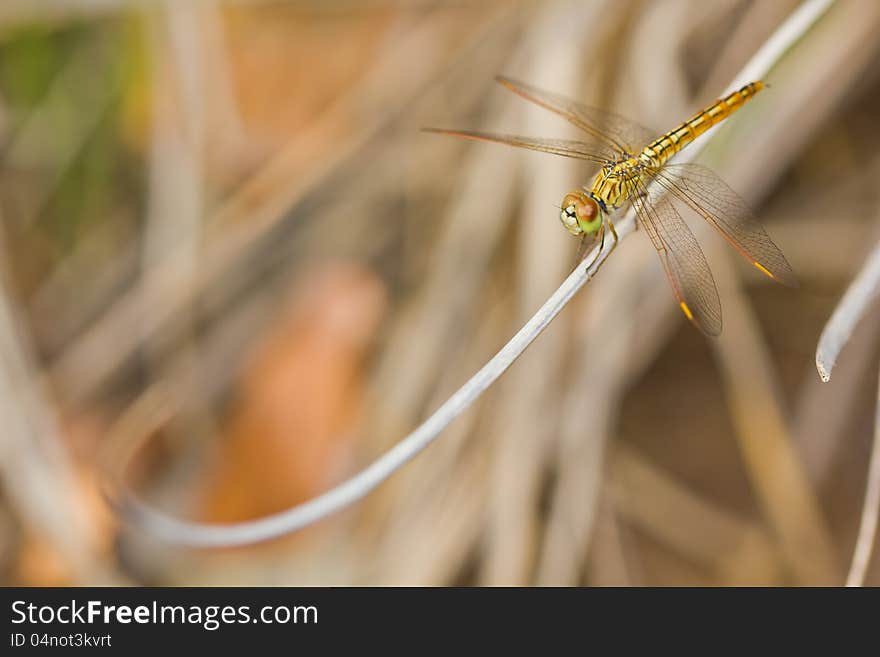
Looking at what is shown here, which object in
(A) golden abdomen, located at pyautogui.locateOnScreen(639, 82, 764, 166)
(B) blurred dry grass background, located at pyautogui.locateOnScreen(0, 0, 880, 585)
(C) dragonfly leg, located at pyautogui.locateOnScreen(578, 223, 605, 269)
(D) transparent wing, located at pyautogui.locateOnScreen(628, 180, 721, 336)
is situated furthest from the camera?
(B) blurred dry grass background, located at pyautogui.locateOnScreen(0, 0, 880, 585)

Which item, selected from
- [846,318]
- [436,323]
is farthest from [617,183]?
[436,323]

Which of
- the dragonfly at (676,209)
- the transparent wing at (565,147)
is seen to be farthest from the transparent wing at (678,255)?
the transparent wing at (565,147)

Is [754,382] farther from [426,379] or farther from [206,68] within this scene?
[206,68]

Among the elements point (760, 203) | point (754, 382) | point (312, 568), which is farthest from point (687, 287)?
point (312, 568)

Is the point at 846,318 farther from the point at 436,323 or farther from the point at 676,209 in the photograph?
the point at 436,323

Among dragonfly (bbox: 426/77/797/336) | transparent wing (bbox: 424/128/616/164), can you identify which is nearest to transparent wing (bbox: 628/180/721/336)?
dragonfly (bbox: 426/77/797/336)

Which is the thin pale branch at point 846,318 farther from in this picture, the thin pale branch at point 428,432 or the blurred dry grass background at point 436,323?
the blurred dry grass background at point 436,323

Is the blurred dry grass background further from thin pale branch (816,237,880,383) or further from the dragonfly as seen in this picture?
thin pale branch (816,237,880,383)
